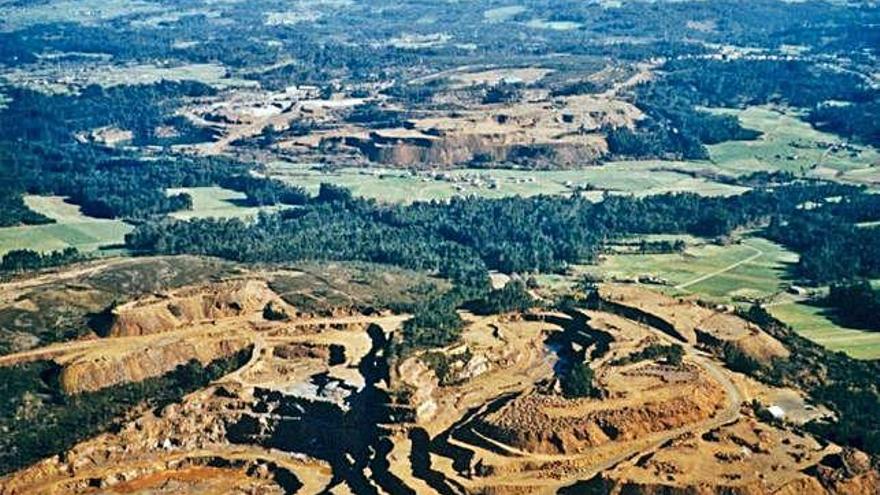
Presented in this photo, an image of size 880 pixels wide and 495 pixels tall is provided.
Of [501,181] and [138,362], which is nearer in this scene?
[138,362]

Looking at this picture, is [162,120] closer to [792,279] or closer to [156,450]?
[792,279]

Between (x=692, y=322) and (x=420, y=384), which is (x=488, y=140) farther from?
(x=420, y=384)

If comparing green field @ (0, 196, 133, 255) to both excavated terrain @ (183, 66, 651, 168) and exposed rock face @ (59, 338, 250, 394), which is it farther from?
exposed rock face @ (59, 338, 250, 394)

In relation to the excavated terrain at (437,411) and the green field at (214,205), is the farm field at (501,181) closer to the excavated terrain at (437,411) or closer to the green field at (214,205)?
the green field at (214,205)

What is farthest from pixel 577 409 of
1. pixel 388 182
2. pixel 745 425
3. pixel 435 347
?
pixel 388 182

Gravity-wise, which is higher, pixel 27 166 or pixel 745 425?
pixel 745 425

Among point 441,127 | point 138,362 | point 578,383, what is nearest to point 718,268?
point 578,383
